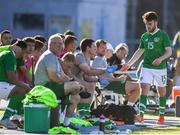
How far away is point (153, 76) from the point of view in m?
15.3

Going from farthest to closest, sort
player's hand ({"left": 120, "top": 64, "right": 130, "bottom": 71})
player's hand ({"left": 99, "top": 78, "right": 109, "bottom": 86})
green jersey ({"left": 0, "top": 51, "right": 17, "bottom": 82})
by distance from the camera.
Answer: player's hand ({"left": 120, "top": 64, "right": 130, "bottom": 71}), player's hand ({"left": 99, "top": 78, "right": 109, "bottom": 86}), green jersey ({"left": 0, "top": 51, "right": 17, "bottom": 82})

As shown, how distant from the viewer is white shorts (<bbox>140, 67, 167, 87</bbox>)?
15.2 metres

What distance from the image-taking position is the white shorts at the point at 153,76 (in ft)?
50.0

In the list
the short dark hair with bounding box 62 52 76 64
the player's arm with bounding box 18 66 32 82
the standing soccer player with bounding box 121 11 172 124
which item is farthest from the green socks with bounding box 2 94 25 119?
the standing soccer player with bounding box 121 11 172 124

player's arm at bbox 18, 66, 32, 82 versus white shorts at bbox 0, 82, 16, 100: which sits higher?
player's arm at bbox 18, 66, 32, 82

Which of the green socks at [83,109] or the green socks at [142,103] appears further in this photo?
the green socks at [142,103]

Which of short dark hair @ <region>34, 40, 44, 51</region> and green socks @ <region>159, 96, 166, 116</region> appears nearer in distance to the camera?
short dark hair @ <region>34, 40, 44, 51</region>

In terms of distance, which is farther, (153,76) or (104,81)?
(104,81)

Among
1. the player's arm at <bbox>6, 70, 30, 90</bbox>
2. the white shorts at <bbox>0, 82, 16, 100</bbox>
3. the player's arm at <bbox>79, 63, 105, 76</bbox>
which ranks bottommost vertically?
the white shorts at <bbox>0, 82, 16, 100</bbox>

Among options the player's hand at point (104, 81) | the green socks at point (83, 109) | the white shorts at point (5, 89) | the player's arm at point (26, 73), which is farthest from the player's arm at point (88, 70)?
the white shorts at point (5, 89)

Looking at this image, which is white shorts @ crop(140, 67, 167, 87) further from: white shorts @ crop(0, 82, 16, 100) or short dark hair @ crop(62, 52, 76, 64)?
white shorts @ crop(0, 82, 16, 100)

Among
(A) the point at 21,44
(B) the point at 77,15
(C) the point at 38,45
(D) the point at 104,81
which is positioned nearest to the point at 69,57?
(C) the point at 38,45

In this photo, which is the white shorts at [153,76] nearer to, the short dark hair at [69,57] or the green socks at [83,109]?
the green socks at [83,109]

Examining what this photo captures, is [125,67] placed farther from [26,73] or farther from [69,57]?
[26,73]
